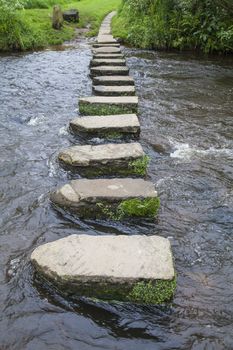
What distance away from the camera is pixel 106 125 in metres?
6.66

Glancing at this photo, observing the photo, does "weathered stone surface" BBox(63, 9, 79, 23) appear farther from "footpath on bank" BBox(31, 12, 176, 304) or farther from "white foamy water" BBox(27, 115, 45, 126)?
"footpath on bank" BBox(31, 12, 176, 304)

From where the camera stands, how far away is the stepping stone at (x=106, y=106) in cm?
761

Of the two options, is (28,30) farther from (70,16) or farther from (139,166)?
(139,166)

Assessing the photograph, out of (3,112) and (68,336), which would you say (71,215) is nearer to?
(68,336)

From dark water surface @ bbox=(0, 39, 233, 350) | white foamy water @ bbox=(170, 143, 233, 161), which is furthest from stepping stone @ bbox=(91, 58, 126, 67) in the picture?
white foamy water @ bbox=(170, 143, 233, 161)

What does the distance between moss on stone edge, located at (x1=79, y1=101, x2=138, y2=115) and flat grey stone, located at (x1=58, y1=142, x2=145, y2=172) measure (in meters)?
1.83

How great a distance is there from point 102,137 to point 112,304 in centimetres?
357

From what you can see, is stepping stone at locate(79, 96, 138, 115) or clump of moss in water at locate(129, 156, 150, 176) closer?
clump of moss in water at locate(129, 156, 150, 176)

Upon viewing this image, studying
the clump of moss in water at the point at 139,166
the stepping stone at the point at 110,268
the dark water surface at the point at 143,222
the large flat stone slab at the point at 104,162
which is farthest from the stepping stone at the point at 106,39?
the stepping stone at the point at 110,268

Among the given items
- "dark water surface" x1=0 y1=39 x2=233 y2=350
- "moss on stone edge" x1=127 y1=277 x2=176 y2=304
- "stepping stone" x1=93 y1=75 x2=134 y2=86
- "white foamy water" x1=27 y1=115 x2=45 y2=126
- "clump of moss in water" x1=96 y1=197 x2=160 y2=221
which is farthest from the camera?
"stepping stone" x1=93 y1=75 x2=134 y2=86

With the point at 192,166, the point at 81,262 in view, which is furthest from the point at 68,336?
the point at 192,166

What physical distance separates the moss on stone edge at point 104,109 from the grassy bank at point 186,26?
255 inches

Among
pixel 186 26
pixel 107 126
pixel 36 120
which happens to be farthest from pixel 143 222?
pixel 186 26

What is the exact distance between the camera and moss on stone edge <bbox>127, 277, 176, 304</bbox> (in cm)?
346
